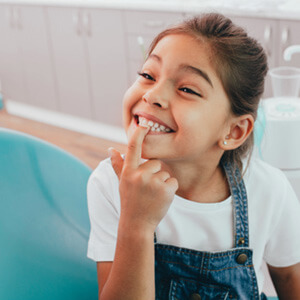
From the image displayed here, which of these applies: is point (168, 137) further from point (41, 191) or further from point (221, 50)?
point (41, 191)

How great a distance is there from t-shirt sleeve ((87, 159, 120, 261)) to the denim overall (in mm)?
108

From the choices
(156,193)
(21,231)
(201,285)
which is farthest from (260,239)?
(21,231)

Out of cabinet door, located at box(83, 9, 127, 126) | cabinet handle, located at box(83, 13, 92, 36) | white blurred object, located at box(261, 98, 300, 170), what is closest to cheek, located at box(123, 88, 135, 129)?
white blurred object, located at box(261, 98, 300, 170)

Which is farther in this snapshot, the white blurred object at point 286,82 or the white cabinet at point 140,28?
the white cabinet at point 140,28

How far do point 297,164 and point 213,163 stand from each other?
464mm

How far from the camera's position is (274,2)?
2.61 m

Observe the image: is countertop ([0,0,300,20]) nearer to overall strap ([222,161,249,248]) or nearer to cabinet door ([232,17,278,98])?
cabinet door ([232,17,278,98])

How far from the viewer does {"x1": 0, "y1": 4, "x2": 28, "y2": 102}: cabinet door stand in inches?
149

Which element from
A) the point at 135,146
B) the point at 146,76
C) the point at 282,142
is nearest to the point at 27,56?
the point at 282,142

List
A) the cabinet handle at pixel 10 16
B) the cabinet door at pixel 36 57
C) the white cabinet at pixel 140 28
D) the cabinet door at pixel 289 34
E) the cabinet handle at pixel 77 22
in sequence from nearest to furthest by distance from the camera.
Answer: the cabinet door at pixel 289 34 → the white cabinet at pixel 140 28 → the cabinet handle at pixel 77 22 → the cabinet door at pixel 36 57 → the cabinet handle at pixel 10 16

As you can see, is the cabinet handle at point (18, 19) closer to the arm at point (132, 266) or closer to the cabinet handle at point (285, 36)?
the cabinet handle at point (285, 36)

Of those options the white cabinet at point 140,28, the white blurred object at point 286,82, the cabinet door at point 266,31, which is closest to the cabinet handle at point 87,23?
the white cabinet at point 140,28

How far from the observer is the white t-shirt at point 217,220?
104cm

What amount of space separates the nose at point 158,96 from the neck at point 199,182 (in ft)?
0.59
